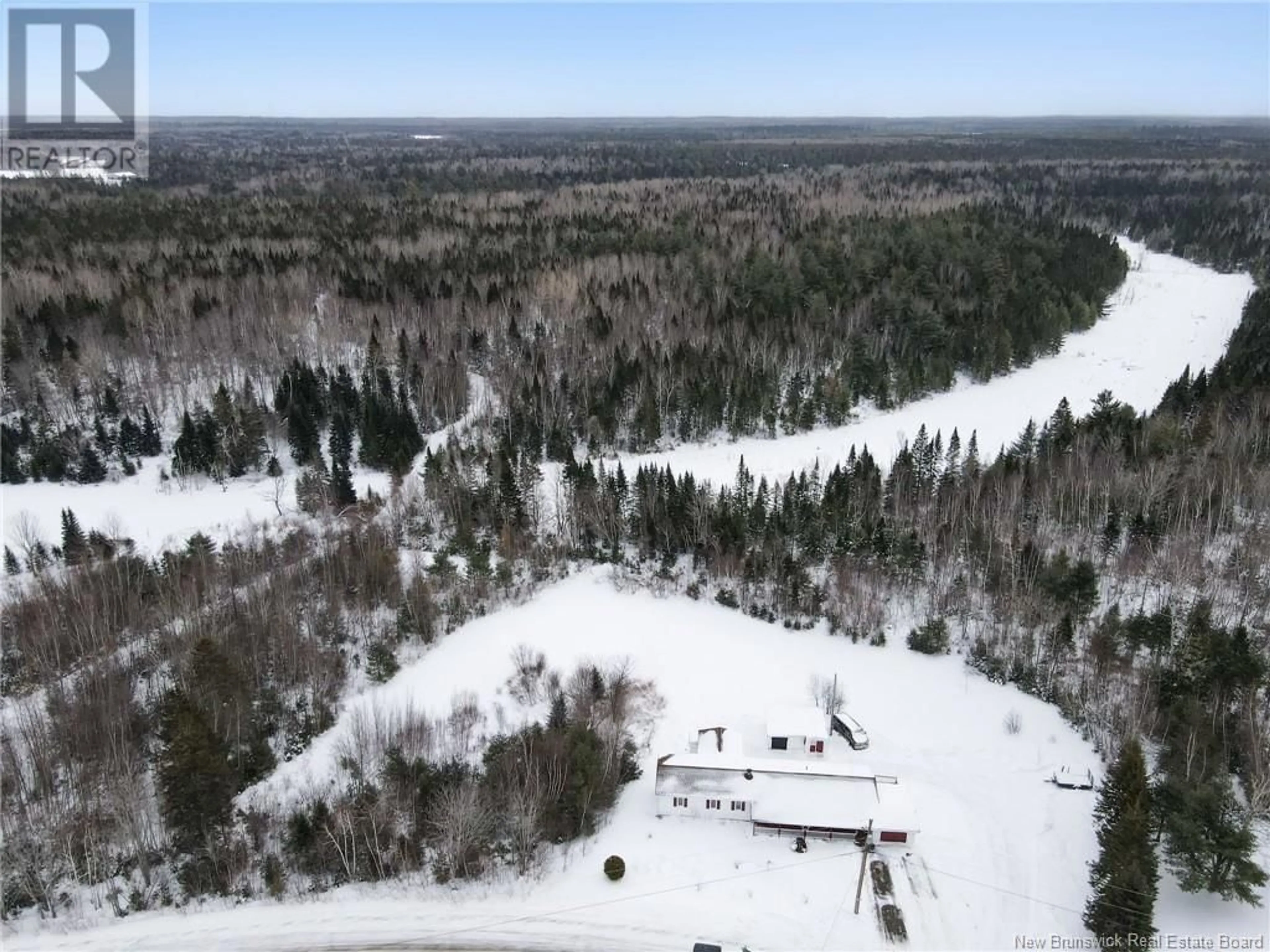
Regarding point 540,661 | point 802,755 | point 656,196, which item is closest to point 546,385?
point 540,661

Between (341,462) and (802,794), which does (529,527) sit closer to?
(341,462)

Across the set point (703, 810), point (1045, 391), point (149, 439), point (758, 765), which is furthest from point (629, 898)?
point (1045, 391)

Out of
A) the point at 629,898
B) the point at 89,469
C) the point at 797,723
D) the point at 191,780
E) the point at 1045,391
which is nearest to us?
the point at 191,780

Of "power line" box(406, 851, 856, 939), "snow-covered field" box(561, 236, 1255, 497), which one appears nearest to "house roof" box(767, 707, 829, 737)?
"power line" box(406, 851, 856, 939)

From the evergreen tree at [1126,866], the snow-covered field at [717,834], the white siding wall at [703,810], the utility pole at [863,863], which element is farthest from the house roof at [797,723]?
the evergreen tree at [1126,866]

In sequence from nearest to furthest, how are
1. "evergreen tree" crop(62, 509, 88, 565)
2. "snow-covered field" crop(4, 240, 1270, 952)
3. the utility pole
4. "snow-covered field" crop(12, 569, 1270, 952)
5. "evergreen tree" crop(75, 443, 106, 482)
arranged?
"snow-covered field" crop(12, 569, 1270, 952) → "snow-covered field" crop(4, 240, 1270, 952) → the utility pole → "evergreen tree" crop(62, 509, 88, 565) → "evergreen tree" crop(75, 443, 106, 482)

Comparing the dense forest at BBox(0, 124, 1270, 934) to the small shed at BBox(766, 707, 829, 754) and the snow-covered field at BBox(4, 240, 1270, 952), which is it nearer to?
the snow-covered field at BBox(4, 240, 1270, 952)

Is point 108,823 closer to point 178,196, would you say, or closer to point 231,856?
point 231,856
